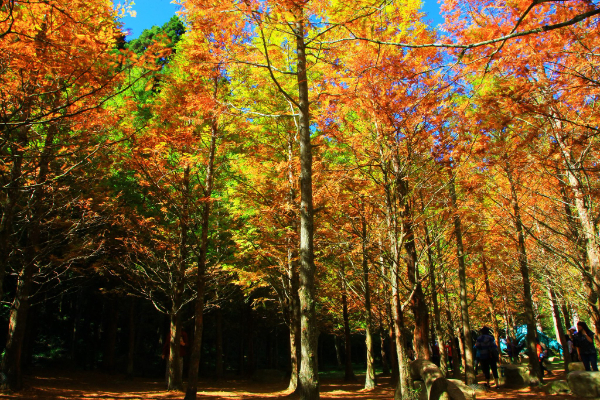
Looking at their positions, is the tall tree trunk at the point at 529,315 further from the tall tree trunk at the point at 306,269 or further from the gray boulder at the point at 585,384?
the tall tree trunk at the point at 306,269

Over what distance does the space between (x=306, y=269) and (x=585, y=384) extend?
7972mm

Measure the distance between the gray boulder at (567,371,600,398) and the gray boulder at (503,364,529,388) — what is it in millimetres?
2353

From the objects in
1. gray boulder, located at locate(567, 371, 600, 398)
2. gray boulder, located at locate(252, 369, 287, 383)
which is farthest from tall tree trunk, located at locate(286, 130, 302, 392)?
gray boulder, located at locate(567, 371, 600, 398)

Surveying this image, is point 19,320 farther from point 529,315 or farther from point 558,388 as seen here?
point 558,388

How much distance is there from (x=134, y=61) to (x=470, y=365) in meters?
11.5

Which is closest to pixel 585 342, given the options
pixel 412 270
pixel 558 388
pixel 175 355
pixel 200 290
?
pixel 558 388

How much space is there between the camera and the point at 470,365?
10883mm

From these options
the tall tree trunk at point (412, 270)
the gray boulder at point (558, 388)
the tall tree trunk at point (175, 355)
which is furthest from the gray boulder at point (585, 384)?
the tall tree trunk at point (175, 355)

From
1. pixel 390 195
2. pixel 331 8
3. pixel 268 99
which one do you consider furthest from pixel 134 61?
pixel 268 99

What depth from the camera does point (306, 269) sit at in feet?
17.0

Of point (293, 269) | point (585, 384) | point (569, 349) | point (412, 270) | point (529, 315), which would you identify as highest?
point (293, 269)

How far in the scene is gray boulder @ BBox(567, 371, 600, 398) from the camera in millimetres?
8391

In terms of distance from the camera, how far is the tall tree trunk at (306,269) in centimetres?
476

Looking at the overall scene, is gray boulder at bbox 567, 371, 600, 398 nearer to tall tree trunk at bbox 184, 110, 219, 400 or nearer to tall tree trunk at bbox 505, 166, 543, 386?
tall tree trunk at bbox 505, 166, 543, 386
